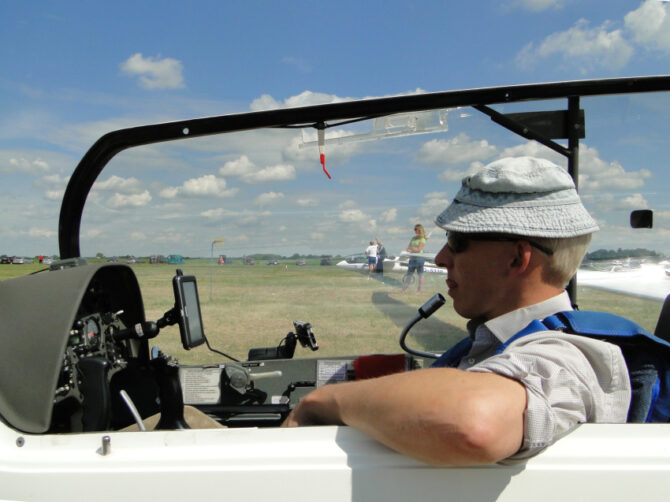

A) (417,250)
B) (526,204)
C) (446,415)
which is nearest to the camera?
(446,415)

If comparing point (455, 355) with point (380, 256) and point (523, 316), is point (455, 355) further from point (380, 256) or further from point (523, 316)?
point (380, 256)

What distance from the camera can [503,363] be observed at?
0.81 metres

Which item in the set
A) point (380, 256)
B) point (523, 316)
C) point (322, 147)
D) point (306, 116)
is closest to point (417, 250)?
point (380, 256)

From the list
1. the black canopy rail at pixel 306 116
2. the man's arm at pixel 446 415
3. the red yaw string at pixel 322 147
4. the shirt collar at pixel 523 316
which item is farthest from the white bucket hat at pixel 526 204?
the red yaw string at pixel 322 147

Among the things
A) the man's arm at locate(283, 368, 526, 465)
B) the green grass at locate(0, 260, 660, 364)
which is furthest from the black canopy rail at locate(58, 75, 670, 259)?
the man's arm at locate(283, 368, 526, 465)

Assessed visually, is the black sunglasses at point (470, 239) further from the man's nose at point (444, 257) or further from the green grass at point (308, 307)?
the green grass at point (308, 307)

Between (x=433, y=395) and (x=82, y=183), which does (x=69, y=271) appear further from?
(x=433, y=395)

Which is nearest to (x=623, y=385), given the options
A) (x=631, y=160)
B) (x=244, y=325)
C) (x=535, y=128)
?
(x=535, y=128)

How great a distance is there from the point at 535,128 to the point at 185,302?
122 cm

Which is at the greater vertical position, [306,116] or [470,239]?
[306,116]

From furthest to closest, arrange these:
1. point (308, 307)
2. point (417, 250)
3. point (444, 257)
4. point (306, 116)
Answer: point (308, 307) → point (417, 250) → point (306, 116) → point (444, 257)

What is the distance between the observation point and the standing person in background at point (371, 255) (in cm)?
186

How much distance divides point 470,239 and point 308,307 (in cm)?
129

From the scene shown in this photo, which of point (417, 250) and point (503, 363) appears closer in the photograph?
point (503, 363)
